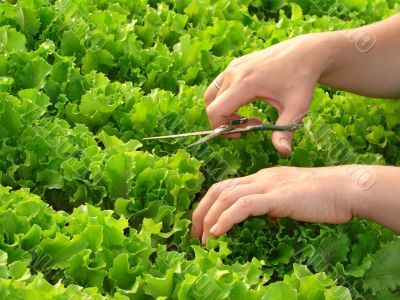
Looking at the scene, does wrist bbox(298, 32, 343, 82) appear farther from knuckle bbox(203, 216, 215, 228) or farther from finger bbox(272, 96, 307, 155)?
knuckle bbox(203, 216, 215, 228)

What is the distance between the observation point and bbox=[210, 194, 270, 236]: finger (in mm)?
2557

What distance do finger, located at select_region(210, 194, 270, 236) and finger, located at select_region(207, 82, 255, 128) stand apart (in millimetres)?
453

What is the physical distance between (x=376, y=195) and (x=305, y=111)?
460mm

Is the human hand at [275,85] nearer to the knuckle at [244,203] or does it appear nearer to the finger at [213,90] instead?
the finger at [213,90]

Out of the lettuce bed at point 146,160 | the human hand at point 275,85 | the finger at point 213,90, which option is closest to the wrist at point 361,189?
the lettuce bed at point 146,160

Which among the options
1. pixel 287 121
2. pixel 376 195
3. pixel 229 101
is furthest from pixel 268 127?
pixel 376 195

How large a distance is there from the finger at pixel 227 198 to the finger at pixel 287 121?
281 mm

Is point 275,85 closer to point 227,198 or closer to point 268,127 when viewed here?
point 268,127

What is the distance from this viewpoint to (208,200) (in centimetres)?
272

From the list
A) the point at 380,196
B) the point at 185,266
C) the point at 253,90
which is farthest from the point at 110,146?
the point at 380,196

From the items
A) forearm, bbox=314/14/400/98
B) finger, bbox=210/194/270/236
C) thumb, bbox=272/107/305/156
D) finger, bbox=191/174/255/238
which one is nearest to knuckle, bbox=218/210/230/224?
finger, bbox=210/194/270/236

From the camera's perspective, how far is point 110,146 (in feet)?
10.2

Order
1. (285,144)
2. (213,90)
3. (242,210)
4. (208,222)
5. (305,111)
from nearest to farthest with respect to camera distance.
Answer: (242,210) → (208,222) → (285,144) → (305,111) → (213,90)

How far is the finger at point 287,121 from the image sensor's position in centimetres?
288
